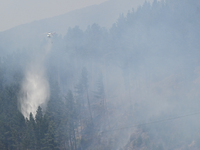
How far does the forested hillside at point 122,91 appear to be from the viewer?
42.1m

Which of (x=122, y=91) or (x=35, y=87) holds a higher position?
(x=35, y=87)

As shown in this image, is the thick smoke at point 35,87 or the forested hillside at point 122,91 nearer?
the forested hillside at point 122,91

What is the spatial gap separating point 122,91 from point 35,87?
32455 mm

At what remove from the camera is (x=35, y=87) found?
81.3m

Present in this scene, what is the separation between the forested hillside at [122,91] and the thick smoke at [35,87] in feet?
2.41

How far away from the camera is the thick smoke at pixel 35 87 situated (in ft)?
227

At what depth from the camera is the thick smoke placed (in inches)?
2725

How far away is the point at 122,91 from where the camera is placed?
68.0 m

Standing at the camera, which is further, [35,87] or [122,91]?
[35,87]

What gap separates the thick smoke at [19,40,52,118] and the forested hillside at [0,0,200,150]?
0.74 metres

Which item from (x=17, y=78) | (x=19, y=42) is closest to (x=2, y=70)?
(x=17, y=78)

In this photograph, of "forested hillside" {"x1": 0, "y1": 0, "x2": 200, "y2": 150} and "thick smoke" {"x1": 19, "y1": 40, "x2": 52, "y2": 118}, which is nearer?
"forested hillside" {"x1": 0, "y1": 0, "x2": 200, "y2": 150}

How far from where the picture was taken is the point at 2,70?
84.5 m

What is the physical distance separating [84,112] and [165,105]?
23436 mm
